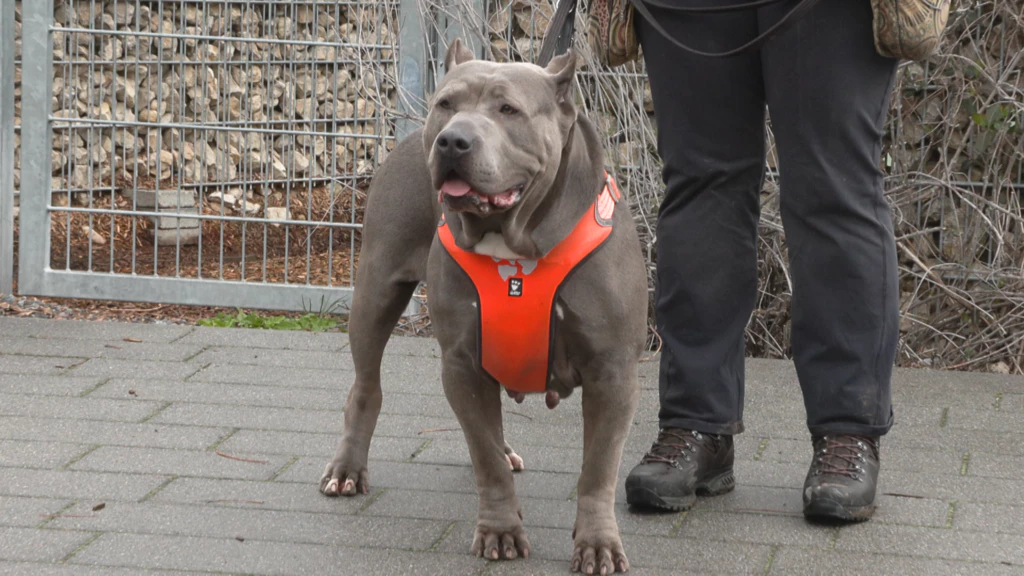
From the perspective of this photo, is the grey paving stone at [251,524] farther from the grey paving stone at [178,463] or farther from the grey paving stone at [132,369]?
the grey paving stone at [132,369]

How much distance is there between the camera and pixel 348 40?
19.4 ft

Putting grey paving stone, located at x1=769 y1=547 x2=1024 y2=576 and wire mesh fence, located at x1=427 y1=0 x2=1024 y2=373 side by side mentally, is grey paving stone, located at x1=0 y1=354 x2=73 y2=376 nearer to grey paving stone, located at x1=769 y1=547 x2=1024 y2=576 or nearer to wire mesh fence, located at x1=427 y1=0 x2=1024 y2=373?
wire mesh fence, located at x1=427 y1=0 x2=1024 y2=373

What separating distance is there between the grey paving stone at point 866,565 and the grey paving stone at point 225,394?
72.3 inches

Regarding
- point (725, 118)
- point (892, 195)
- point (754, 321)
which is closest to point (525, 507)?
point (725, 118)

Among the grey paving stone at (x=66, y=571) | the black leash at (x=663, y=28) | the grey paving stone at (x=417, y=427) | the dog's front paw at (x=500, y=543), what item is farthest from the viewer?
the grey paving stone at (x=417, y=427)

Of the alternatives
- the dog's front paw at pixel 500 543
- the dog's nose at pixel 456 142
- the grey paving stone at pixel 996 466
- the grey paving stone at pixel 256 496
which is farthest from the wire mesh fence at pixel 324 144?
the dog's nose at pixel 456 142

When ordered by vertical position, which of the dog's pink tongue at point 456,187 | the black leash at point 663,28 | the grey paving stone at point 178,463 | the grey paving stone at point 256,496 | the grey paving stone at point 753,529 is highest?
the black leash at point 663,28

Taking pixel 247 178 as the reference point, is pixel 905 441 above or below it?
below

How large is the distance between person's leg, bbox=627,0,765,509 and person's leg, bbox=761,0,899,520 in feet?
0.39

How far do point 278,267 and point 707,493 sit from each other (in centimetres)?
404

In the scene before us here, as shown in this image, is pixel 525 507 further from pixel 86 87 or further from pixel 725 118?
pixel 86 87

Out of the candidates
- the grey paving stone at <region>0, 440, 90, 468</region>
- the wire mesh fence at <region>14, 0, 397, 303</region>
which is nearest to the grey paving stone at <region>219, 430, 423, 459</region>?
the grey paving stone at <region>0, 440, 90, 468</region>

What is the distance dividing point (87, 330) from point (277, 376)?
120 centimetres

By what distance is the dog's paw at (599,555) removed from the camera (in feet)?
8.83
